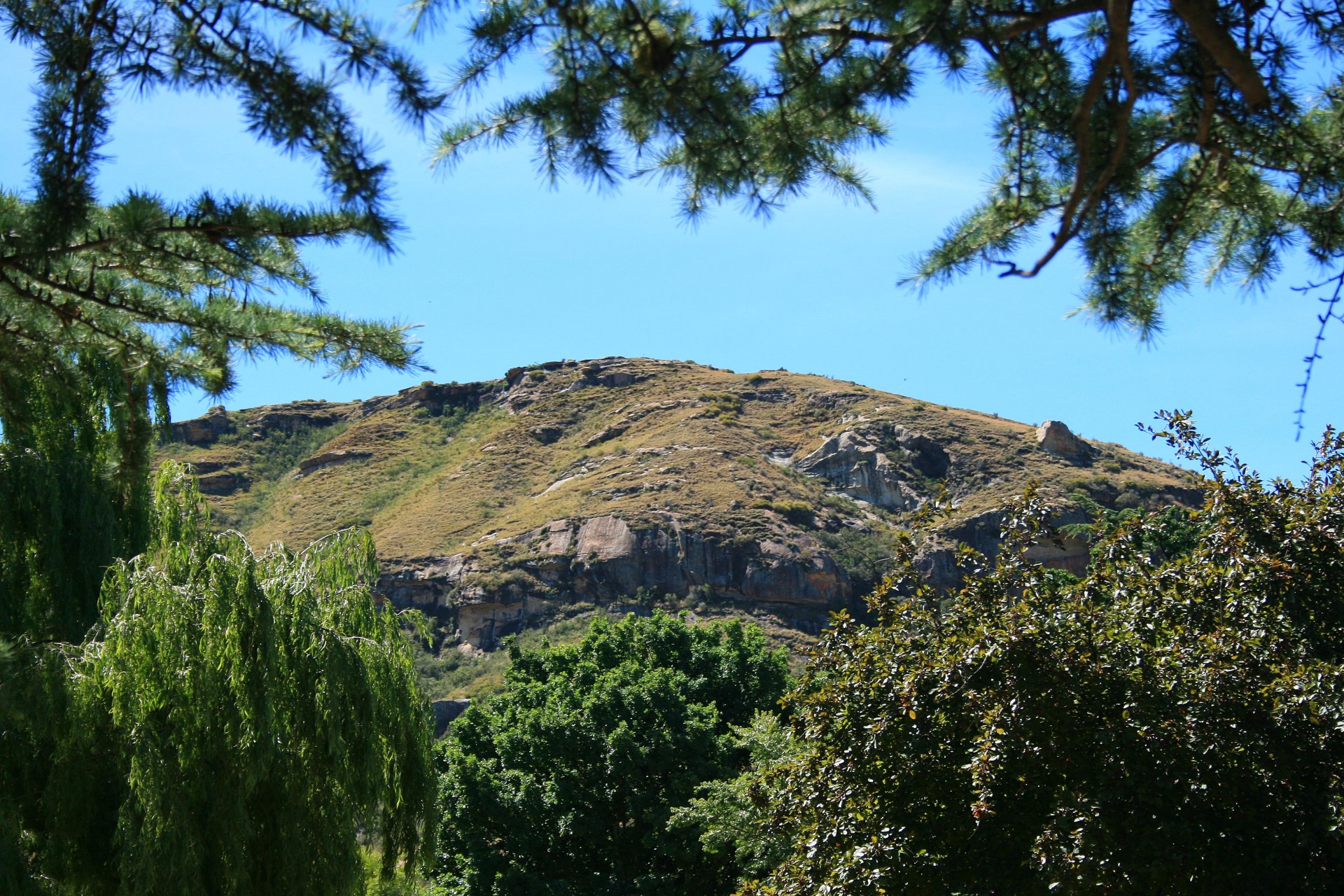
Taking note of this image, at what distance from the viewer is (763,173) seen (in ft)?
14.5

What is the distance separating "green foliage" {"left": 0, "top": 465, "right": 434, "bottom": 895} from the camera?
25.2 ft

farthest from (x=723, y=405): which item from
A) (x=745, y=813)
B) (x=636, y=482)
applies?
(x=745, y=813)

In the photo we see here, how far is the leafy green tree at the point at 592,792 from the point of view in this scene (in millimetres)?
16281

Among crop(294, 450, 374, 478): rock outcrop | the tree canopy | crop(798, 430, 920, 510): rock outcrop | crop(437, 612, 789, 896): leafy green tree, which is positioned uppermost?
crop(294, 450, 374, 478): rock outcrop

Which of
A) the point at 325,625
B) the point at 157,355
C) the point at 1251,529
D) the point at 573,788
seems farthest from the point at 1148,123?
Result: the point at 573,788

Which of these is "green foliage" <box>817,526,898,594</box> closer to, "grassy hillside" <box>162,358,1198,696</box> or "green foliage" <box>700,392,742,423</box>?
"grassy hillside" <box>162,358,1198,696</box>

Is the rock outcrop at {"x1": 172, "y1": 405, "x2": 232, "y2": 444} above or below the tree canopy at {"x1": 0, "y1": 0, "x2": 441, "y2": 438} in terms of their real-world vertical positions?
above

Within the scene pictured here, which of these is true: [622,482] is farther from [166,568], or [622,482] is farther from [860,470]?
[166,568]

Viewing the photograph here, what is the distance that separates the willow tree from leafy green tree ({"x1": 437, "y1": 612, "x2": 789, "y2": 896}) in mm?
7108

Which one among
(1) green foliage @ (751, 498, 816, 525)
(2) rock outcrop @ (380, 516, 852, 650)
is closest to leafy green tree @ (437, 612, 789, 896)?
(2) rock outcrop @ (380, 516, 852, 650)

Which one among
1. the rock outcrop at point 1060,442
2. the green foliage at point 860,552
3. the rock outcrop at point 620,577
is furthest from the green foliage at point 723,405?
the rock outcrop at point 1060,442

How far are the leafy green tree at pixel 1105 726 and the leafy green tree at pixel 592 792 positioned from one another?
8994 mm

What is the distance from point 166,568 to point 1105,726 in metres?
6.95

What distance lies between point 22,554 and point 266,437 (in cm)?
8823
